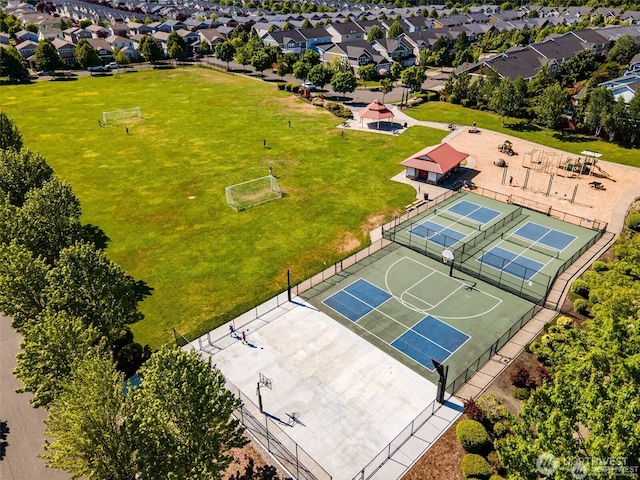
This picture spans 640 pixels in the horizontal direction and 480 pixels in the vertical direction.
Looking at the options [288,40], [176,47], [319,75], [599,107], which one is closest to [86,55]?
[176,47]

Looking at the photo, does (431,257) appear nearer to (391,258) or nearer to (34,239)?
(391,258)

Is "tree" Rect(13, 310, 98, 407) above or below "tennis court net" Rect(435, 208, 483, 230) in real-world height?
above

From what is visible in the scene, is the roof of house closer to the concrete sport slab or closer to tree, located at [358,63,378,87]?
the concrete sport slab

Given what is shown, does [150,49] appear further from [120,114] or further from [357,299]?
[357,299]

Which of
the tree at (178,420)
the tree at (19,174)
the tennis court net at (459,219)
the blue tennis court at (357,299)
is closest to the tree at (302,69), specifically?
the tennis court net at (459,219)

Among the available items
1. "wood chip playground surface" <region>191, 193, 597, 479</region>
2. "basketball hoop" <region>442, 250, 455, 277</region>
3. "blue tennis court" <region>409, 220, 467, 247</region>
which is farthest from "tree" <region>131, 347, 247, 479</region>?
"blue tennis court" <region>409, 220, 467, 247</region>

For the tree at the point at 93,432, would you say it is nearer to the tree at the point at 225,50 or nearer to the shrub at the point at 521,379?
the shrub at the point at 521,379

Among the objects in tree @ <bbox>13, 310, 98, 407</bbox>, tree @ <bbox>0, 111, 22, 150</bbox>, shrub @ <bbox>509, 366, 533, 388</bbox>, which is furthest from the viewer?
tree @ <bbox>0, 111, 22, 150</bbox>
